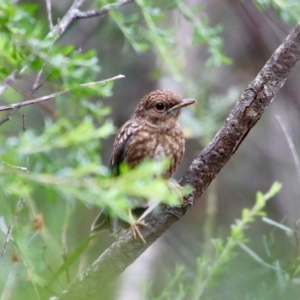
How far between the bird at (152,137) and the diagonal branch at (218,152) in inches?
24.4

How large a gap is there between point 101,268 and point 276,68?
108cm

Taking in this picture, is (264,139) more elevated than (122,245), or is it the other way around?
(122,245)

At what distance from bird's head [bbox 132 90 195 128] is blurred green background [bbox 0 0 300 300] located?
0.14 meters

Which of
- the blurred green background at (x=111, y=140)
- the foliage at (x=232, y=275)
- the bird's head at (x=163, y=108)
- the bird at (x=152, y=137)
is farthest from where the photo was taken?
the bird's head at (x=163, y=108)

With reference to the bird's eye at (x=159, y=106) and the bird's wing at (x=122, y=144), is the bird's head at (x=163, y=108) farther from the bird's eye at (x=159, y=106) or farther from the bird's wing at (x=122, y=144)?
the bird's wing at (x=122, y=144)

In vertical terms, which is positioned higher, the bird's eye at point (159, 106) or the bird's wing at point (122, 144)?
the bird's eye at point (159, 106)

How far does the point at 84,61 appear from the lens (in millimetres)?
1761

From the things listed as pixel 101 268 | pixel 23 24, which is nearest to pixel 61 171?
pixel 23 24

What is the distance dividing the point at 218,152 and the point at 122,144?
1072mm

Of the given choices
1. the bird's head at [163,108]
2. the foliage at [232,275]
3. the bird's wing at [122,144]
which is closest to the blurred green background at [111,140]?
the foliage at [232,275]

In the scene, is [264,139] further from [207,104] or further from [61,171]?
[61,171]

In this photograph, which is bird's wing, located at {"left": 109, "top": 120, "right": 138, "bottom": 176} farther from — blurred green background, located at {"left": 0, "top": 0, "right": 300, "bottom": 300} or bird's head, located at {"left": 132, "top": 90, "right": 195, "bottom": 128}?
blurred green background, located at {"left": 0, "top": 0, "right": 300, "bottom": 300}

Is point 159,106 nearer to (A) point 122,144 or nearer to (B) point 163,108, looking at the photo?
(B) point 163,108

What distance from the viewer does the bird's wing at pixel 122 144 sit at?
3363 mm
